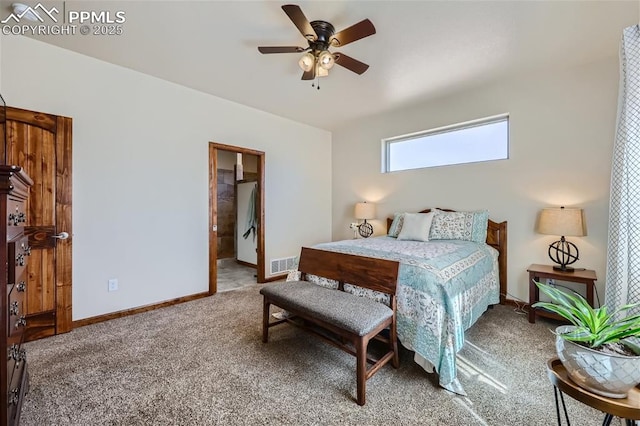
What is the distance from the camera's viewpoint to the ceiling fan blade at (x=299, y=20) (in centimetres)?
169

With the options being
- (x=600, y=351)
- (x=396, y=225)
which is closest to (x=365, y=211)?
(x=396, y=225)

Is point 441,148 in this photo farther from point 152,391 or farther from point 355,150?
point 152,391

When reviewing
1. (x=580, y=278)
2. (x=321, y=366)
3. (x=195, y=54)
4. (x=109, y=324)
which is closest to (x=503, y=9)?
(x=580, y=278)

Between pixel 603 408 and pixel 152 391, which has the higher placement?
pixel 603 408

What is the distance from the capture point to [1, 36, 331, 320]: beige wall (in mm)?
2479

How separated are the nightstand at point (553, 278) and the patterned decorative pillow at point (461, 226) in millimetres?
603

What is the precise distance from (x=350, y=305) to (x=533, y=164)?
2.83m

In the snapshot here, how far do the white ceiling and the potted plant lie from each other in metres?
2.15

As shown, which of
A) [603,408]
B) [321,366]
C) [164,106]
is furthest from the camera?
[164,106]

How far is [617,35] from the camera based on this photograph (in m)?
2.28

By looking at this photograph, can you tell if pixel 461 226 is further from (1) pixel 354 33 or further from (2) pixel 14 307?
(2) pixel 14 307

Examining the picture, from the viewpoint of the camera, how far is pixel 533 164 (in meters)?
3.05

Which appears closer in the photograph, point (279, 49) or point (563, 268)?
point (279, 49)

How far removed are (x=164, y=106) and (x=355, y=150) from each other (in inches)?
117
